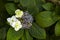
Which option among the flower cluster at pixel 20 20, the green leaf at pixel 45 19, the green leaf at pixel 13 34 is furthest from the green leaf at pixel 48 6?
the green leaf at pixel 13 34

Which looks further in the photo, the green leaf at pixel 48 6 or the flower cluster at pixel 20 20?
the green leaf at pixel 48 6

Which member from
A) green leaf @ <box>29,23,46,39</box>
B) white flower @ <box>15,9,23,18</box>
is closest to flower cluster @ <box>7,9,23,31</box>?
white flower @ <box>15,9,23,18</box>

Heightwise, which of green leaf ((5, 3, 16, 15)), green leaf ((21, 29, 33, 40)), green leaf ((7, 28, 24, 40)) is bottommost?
green leaf ((21, 29, 33, 40))

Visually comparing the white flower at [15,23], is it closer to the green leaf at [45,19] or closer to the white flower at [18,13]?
the white flower at [18,13]

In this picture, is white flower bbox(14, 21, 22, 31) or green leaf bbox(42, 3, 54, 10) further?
green leaf bbox(42, 3, 54, 10)

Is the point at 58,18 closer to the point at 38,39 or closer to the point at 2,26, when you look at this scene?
the point at 38,39

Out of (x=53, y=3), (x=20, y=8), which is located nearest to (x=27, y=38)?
(x=20, y=8)

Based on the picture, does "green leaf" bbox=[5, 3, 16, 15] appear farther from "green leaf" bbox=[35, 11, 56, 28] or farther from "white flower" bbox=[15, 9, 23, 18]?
"green leaf" bbox=[35, 11, 56, 28]
